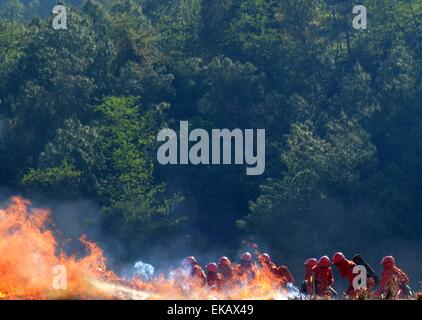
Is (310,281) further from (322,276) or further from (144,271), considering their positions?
(144,271)

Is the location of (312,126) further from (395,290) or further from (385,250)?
(395,290)

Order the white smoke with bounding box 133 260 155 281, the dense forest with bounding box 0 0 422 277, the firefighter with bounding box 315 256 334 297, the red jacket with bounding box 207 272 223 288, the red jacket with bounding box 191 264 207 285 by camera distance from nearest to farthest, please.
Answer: the firefighter with bounding box 315 256 334 297 < the red jacket with bounding box 191 264 207 285 < the red jacket with bounding box 207 272 223 288 < the white smoke with bounding box 133 260 155 281 < the dense forest with bounding box 0 0 422 277

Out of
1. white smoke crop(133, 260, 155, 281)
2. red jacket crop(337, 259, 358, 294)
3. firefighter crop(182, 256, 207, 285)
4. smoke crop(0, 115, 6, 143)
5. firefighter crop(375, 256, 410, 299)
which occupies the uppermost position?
smoke crop(0, 115, 6, 143)

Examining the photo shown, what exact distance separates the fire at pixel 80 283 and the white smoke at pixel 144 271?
5.76 m

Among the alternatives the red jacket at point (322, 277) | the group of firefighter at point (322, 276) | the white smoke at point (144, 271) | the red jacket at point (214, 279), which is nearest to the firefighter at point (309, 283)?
the group of firefighter at point (322, 276)

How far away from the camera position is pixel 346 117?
59.1 m

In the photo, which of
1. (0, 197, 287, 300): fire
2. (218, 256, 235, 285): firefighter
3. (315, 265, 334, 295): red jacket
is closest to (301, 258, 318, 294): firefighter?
(315, 265, 334, 295): red jacket

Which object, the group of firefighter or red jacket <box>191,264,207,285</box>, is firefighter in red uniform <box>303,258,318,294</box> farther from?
red jacket <box>191,264,207,285</box>

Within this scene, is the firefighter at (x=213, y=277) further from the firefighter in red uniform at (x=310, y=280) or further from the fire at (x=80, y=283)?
the firefighter in red uniform at (x=310, y=280)

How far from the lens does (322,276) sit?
2639cm

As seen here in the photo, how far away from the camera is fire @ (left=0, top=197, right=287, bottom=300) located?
23.8 metres

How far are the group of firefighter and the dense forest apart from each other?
68.4 ft

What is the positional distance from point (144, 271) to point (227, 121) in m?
22.2
